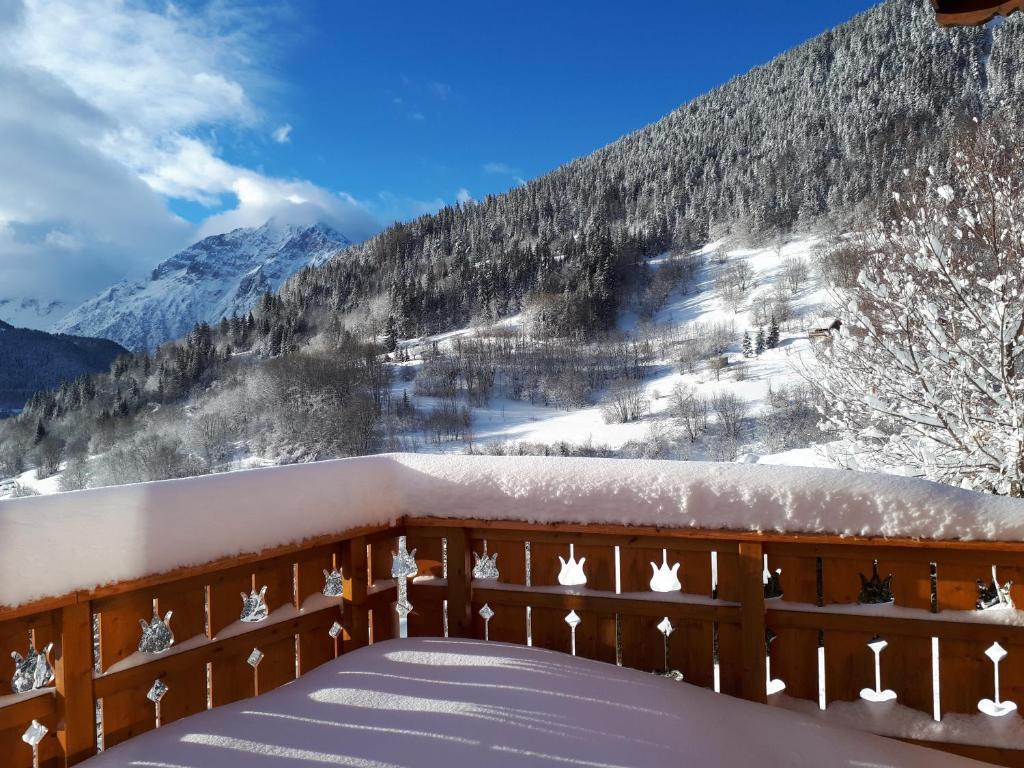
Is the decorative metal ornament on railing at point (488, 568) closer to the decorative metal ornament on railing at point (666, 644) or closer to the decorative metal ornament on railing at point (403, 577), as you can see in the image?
the decorative metal ornament on railing at point (403, 577)

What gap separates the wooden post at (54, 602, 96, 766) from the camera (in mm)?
1325

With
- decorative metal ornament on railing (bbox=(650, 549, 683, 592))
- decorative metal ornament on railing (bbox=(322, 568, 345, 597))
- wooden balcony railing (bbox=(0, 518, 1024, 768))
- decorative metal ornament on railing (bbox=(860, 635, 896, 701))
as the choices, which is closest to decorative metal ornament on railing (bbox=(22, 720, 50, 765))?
wooden balcony railing (bbox=(0, 518, 1024, 768))

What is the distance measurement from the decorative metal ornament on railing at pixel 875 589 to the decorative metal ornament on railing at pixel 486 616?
1142mm

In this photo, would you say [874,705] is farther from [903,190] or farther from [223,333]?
[223,333]

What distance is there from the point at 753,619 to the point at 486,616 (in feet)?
2.86

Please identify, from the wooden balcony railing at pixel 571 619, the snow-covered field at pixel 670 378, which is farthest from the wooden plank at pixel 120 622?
the snow-covered field at pixel 670 378

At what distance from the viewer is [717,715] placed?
4.92ft

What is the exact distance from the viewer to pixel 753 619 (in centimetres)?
171

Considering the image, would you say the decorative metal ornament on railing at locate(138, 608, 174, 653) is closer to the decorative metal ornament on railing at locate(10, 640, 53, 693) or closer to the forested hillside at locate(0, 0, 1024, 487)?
the decorative metal ornament on railing at locate(10, 640, 53, 693)

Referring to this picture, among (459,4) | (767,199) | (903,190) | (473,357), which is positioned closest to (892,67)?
(767,199)

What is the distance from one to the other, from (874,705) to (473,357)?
42185mm

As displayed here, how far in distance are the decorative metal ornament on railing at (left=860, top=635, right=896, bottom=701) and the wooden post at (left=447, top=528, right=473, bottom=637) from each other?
1.21m

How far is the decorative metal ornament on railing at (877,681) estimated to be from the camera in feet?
5.34

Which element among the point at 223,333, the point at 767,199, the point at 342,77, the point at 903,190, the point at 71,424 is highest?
the point at 767,199
